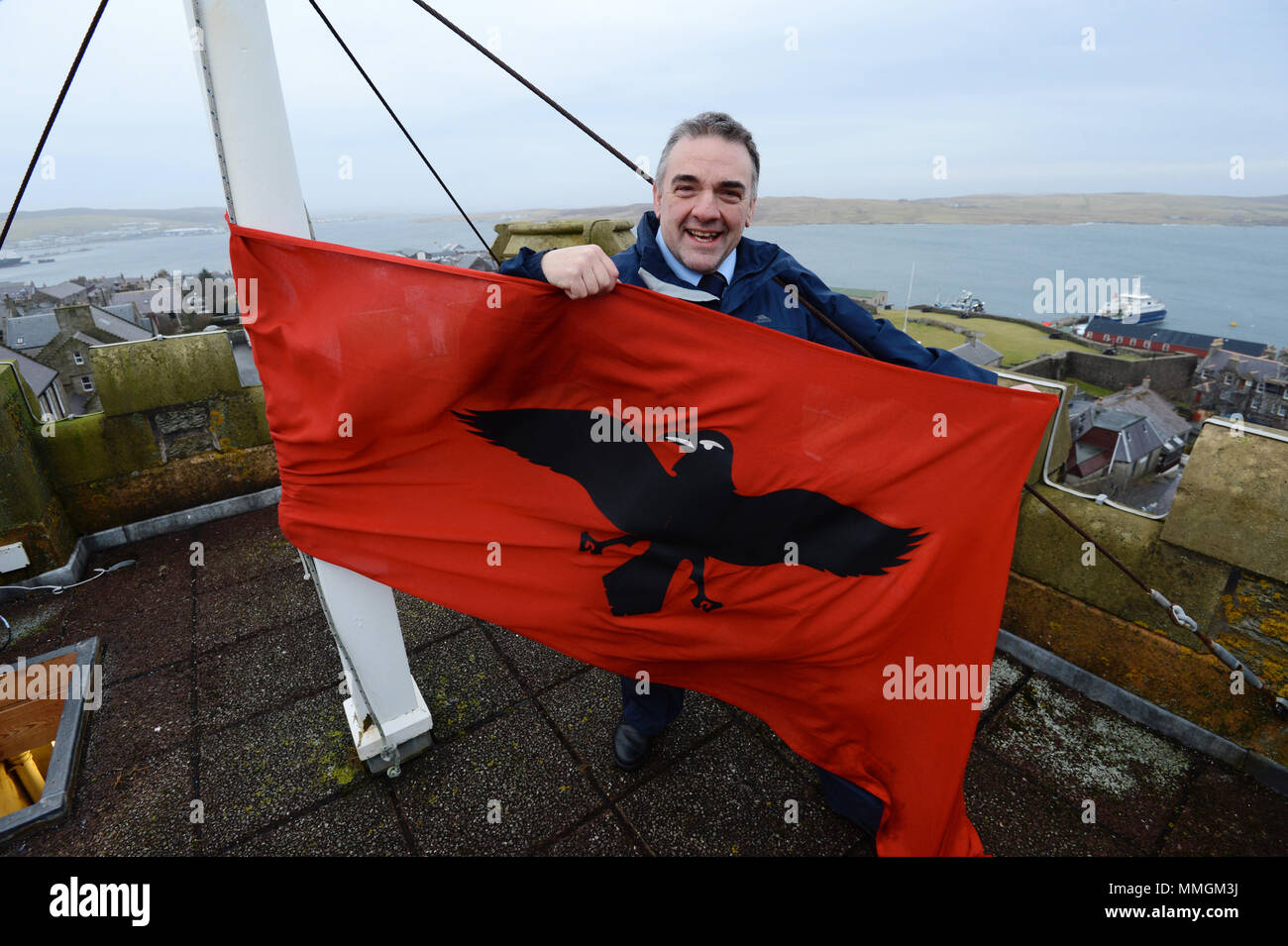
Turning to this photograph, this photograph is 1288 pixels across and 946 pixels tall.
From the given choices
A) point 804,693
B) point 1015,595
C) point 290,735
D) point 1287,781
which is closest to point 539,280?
point 804,693

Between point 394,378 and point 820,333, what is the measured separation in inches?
85.7

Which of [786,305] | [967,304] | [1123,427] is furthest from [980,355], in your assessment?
[967,304]

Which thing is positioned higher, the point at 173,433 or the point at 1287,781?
the point at 173,433

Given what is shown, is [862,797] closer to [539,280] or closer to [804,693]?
[804,693]

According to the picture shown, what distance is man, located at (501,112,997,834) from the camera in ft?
9.48

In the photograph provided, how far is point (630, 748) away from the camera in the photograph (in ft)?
12.4

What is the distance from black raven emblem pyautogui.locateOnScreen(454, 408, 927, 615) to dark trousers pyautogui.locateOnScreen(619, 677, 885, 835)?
830 millimetres

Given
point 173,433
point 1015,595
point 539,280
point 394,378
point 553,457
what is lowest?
point 1015,595

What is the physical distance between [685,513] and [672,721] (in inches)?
71.1

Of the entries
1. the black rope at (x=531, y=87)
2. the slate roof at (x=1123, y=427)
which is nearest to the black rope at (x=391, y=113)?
the black rope at (x=531, y=87)

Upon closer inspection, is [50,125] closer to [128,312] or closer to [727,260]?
[727,260]

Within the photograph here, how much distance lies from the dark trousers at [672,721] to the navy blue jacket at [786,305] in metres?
2.20

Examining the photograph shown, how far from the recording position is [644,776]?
373 centimetres

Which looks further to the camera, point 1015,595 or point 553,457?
point 1015,595
